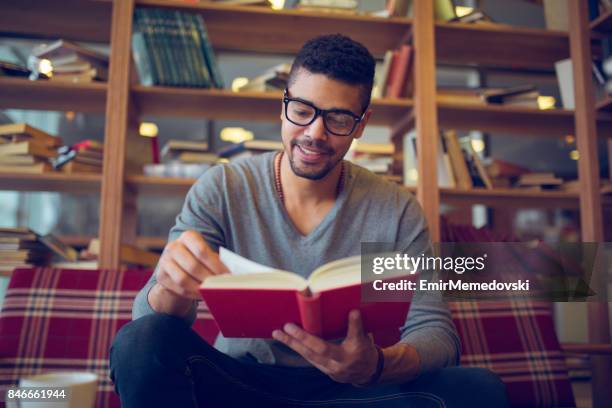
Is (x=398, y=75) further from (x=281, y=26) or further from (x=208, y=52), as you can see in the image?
(x=208, y=52)

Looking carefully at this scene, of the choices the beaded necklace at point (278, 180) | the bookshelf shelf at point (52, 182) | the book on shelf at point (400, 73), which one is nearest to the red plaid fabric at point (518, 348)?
the beaded necklace at point (278, 180)

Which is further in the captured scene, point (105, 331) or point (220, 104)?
point (220, 104)

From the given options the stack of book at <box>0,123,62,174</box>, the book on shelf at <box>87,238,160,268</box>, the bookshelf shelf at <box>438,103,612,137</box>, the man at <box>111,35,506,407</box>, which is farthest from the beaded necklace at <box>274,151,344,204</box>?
the stack of book at <box>0,123,62,174</box>

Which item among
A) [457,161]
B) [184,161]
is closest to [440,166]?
[457,161]

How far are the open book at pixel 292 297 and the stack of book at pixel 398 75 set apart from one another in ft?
4.93

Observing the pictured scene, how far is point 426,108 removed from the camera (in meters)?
2.20

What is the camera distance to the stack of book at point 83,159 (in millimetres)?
2080

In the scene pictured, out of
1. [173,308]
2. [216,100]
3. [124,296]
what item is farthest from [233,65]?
[173,308]

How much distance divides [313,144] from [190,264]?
51cm

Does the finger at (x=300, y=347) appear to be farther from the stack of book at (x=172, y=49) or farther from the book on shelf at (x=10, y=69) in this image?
the book on shelf at (x=10, y=69)

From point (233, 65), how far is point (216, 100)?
133 centimetres

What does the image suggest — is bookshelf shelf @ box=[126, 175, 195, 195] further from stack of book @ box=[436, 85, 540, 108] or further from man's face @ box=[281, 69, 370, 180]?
stack of book @ box=[436, 85, 540, 108]

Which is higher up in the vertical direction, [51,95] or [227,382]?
[51,95]

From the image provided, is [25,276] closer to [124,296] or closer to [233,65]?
[124,296]
